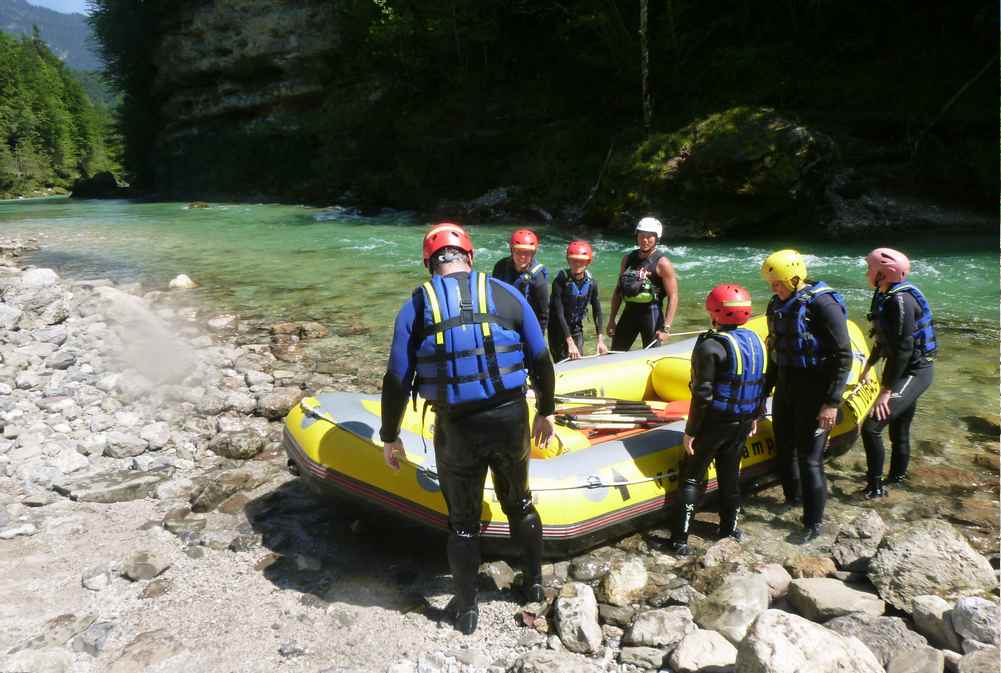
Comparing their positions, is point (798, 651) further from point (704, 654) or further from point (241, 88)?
point (241, 88)

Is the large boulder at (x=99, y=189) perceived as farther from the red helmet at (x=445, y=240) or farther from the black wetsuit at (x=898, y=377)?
the black wetsuit at (x=898, y=377)

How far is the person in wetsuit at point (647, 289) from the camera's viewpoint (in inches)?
206

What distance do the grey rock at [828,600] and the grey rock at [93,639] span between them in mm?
2974

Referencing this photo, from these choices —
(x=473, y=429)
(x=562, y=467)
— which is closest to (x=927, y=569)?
(x=562, y=467)

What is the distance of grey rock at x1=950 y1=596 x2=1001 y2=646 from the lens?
239cm

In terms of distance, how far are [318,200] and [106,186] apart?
22025 millimetres

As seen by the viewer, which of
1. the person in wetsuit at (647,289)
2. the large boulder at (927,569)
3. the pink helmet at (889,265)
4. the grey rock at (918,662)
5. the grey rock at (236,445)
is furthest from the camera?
the person in wetsuit at (647,289)

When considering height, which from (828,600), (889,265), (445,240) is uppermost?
(445,240)

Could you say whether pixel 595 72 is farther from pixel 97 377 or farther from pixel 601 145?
pixel 97 377

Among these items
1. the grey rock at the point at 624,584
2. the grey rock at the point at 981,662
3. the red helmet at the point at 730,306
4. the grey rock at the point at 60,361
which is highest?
the red helmet at the point at 730,306

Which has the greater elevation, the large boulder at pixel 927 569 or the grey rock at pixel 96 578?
the large boulder at pixel 927 569

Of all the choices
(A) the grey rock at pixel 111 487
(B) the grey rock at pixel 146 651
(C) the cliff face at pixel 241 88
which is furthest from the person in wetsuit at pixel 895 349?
(C) the cliff face at pixel 241 88

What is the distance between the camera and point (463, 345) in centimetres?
257

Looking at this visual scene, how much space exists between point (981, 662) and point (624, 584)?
143 cm
